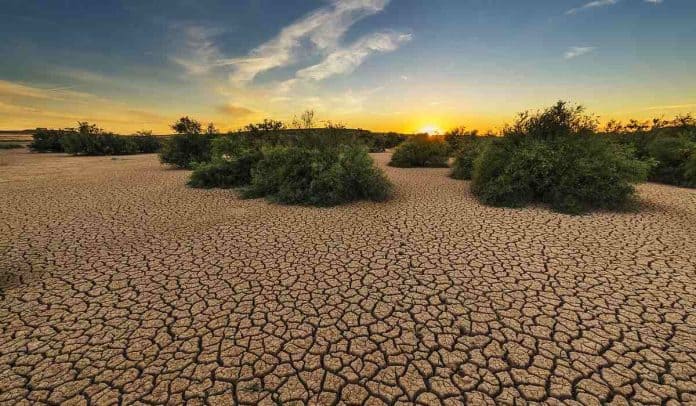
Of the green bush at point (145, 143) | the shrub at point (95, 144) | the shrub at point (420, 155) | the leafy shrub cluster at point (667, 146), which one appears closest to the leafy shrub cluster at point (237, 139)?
the shrub at point (420, 155)

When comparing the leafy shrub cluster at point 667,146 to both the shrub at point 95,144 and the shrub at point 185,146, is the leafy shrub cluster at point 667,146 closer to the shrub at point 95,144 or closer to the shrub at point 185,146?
the shrub at point 185,146

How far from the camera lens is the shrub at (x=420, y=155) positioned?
18438 mm

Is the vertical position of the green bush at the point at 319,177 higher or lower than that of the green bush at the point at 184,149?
lower

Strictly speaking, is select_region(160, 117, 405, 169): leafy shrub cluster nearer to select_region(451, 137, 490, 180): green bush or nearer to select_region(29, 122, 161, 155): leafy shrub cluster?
select_region(451, 137, 490, 180): green bush

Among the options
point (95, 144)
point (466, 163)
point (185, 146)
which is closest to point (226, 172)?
point (185, 146)

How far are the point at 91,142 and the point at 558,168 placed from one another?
1424 inches

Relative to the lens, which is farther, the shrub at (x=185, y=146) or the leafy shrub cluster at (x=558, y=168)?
the shrub at (x=185, y=146)

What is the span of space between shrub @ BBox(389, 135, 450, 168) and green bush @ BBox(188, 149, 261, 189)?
9.49 meters

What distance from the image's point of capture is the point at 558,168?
28.5ft

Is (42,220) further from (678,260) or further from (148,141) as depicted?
(148,141)

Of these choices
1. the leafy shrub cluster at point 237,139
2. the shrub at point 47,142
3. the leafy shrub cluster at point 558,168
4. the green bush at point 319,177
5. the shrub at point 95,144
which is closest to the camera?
the leafy shrub cluster at point 558,168

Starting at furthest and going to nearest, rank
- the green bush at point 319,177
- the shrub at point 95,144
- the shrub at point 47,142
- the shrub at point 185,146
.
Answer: the shrub at point 47,142, the shrub at point 95,144, the shrub at point 185,146, the green bush at point 319,177

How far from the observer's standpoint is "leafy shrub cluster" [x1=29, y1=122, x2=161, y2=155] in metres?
27.7

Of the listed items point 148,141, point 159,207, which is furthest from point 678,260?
point 148,141
